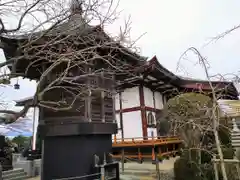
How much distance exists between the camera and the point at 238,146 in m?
8.65

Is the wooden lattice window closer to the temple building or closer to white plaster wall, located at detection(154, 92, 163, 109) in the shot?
the temple building

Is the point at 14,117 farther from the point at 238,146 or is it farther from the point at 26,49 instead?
the point at 238,146

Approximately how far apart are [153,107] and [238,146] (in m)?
7.48

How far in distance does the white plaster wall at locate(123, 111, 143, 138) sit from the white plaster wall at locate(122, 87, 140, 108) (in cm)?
55

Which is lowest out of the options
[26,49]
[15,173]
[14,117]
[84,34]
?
[15,173]

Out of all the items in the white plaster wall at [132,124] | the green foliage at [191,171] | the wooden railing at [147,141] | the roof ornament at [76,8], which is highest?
the roof ornament at [76,8]

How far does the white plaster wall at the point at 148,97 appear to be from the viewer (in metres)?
15.1

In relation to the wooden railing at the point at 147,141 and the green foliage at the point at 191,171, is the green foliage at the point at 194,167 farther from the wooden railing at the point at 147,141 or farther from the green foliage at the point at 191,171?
the wooden railing at the point at 147,141

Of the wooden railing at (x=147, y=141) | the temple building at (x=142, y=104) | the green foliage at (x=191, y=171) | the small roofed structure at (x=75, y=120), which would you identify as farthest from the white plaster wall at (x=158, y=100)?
the small roofed structure at (x=75, y=120)

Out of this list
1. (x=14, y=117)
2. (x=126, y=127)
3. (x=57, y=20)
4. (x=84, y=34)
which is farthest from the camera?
(x=126, y=127)

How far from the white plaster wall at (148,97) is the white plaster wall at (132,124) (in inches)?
43.0

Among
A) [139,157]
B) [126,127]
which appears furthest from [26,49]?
[126,127]

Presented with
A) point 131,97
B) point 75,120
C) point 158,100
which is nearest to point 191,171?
point 75,120

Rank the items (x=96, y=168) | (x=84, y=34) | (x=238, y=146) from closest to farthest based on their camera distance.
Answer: (x=84, y=34), (x=96, y=168), (x=238, y=146)
